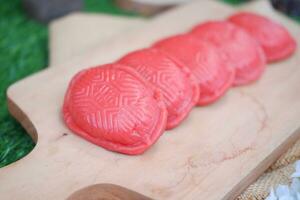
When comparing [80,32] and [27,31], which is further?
[27,31]

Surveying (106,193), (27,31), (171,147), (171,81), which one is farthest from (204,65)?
(27,31)

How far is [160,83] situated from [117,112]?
0.20m

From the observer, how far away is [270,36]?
6.41 ft

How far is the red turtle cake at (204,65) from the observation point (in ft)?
5.54

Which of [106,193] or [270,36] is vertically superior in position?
[270,36]

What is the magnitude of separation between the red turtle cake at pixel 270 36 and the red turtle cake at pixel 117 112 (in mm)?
635

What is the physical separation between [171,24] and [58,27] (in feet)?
1.63

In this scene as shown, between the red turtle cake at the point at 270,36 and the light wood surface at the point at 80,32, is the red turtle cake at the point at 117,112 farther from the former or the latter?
the red turtle cake at the point at 270,36

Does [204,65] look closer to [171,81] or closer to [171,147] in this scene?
[171,81]

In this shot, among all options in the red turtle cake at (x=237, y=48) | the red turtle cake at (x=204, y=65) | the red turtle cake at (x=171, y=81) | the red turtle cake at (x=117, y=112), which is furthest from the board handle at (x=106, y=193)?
the red turtle cake at (x=237, y=48)

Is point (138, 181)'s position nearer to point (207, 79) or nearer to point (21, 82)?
point (207, 79)

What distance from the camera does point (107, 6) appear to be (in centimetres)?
257

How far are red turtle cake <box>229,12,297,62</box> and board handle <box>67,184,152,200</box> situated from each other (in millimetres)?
902

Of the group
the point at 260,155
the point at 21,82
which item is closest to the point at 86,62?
the point at 21,82
